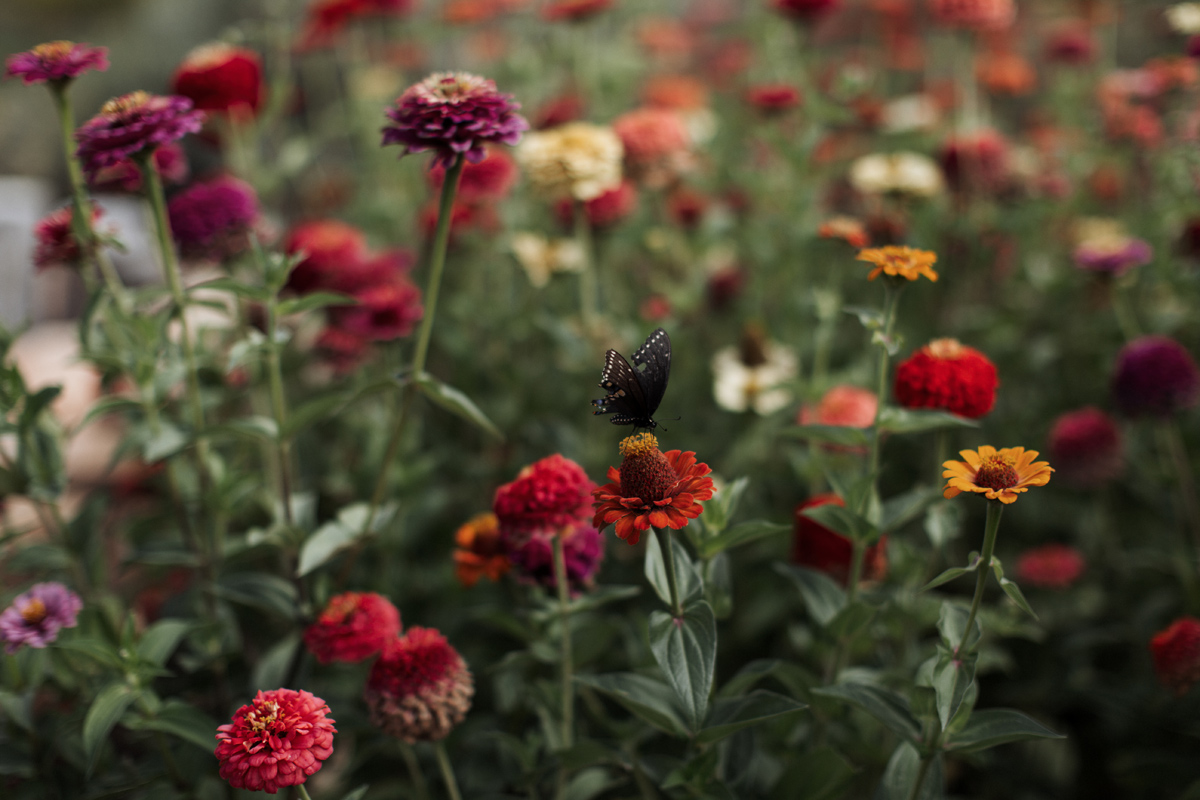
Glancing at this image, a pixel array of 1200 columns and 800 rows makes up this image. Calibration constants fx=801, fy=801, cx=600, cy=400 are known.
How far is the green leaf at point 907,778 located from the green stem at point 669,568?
17.2 inches

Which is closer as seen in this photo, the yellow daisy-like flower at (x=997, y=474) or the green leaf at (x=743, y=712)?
the yellow daisy-like flower at (x=997, y=474)

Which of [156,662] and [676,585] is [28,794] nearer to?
[156,662]

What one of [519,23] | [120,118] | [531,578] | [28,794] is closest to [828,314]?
[531,578]

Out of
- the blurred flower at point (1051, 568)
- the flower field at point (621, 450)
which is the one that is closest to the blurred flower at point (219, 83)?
the flower field at point (621, 450)

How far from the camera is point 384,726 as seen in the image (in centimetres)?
110

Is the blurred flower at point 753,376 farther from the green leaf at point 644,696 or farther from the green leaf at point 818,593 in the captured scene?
the green leaf at point 644,696

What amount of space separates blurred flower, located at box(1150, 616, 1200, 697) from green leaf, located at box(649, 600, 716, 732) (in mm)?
843

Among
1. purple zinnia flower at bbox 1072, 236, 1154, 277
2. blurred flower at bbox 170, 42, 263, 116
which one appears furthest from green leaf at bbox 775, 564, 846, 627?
blurred flower at bbox 170, 42, 263, 116

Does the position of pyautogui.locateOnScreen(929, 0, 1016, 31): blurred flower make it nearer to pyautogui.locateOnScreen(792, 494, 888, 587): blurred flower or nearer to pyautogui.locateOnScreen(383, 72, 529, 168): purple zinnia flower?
pyautogui.locateOnScreen(792, 494, 888, 587): blurred flower

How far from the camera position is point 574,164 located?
1.84 meters

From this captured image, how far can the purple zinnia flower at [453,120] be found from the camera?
1.08 m

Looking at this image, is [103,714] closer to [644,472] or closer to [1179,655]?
[644,472]

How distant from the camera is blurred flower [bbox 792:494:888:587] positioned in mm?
1448

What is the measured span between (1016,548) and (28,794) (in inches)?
85.0
